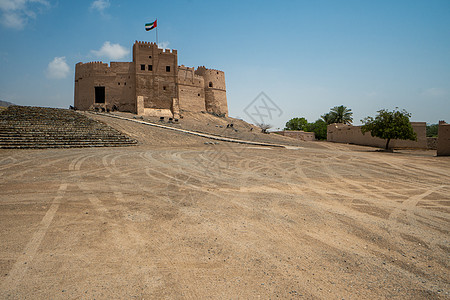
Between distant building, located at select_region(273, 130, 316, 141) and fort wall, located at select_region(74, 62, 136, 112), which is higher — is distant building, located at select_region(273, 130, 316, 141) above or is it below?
below

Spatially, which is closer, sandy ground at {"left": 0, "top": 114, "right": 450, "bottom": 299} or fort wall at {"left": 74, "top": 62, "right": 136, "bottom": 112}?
sandy ground at {"left": 0, "top": 114, "right": 450, "bottom": 299}

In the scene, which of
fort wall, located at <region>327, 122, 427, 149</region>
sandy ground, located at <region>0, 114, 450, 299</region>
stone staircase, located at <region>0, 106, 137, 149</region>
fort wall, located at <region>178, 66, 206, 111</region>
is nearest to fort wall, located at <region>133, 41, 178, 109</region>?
fort wall, located at <region>178, 66, 206, 111</region>

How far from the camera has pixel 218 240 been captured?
3.29 meters

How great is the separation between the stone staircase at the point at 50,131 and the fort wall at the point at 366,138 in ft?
96.0

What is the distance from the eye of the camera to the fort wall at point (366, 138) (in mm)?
27875

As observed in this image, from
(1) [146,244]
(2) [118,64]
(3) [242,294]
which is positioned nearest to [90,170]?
(1) [146,244]

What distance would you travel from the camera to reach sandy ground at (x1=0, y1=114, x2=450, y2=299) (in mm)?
2334

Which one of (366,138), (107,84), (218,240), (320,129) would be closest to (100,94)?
(107,84)

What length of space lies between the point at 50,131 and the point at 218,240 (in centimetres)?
1640

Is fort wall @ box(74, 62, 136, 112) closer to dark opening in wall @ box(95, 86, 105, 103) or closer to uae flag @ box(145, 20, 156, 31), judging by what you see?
dark opening in wall @ box(95, 86, 105, 103)

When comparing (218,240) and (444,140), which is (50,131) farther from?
(444,140)

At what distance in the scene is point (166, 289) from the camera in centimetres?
227

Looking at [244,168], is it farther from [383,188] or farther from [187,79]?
[187,79]

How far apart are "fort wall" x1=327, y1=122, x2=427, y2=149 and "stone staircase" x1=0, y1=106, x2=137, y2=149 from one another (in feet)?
96.0
